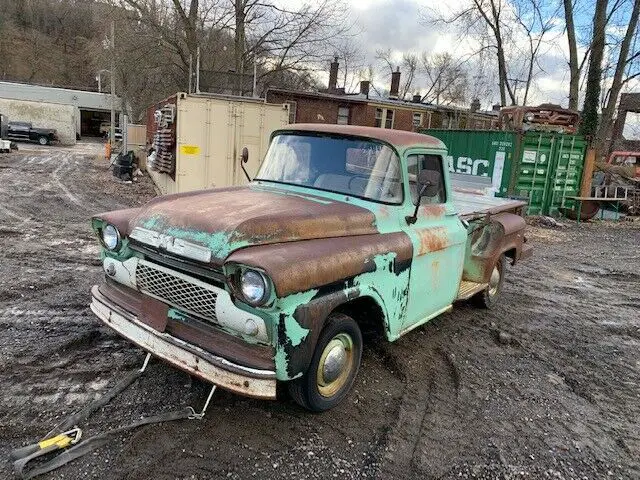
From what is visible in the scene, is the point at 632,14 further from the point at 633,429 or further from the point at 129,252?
the point at 129,252

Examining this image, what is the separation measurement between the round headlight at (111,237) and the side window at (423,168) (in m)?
2.31

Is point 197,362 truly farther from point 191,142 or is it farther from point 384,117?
point 384,117

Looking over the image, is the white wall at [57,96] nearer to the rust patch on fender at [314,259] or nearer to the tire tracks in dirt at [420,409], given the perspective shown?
the tire tracks in dirt at [420,409]

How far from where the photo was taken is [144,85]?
38.0 meters

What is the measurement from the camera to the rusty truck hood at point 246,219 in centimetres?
312

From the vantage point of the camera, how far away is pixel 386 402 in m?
3.84

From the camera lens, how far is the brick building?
30.5 m

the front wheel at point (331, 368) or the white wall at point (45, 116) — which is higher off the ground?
the white wall at point (45, 116)

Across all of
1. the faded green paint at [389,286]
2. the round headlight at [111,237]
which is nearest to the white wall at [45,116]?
the round headlight at [111,237]

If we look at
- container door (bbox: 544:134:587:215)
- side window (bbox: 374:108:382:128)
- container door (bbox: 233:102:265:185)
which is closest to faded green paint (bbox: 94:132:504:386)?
container door (bbox: 233:102:265:185)

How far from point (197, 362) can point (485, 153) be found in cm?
1455

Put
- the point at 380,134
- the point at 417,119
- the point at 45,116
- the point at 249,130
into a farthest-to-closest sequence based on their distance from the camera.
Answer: the point at 45,116, the point at 417,119, the point at 249,130, the point at 380,134

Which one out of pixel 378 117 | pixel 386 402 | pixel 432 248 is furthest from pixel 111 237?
pixel 378 117

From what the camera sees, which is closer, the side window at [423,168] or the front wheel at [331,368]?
the front wheel at [331,368]
